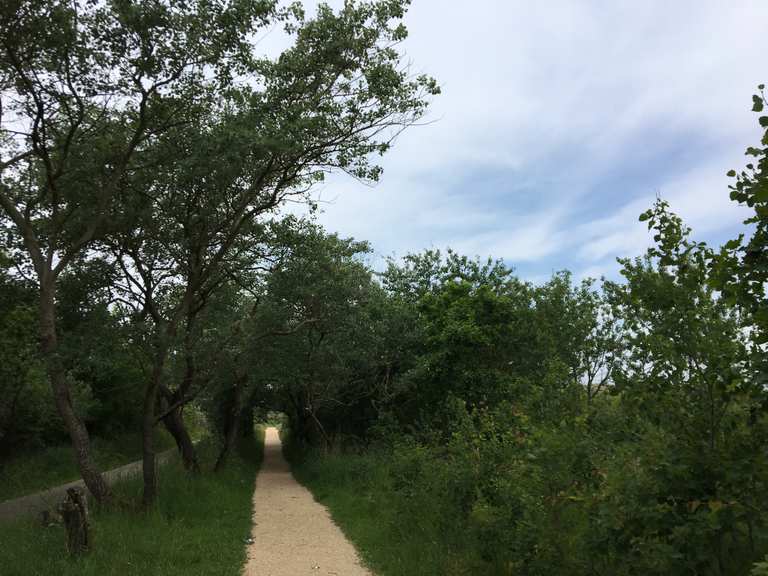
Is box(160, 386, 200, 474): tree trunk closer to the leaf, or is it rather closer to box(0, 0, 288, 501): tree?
box(0, 0, 288, 501): tree

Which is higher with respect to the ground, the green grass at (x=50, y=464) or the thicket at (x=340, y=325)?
the thicket at (x=340, y=325)

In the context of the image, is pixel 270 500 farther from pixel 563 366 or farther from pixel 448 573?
pixel 563 366

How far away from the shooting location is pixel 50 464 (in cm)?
2270

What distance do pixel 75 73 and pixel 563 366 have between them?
8.42 metres

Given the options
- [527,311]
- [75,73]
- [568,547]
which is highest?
[75,73]

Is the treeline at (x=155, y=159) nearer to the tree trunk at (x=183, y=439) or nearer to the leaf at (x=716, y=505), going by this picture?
the tree trunk at (x=183, y=439)

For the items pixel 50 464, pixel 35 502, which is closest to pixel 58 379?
pixel 35 502

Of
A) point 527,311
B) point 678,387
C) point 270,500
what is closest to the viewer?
point 678,387

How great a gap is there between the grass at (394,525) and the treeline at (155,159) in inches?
166

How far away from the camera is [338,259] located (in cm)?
1750

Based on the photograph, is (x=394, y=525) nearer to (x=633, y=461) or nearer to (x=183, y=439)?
(x=633, y=461)

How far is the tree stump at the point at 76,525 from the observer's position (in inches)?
287

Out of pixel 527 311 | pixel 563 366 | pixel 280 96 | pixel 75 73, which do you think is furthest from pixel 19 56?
pixel 527 311

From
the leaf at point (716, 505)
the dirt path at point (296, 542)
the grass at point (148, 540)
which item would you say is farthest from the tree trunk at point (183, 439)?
the leaf at point (716, 505)
